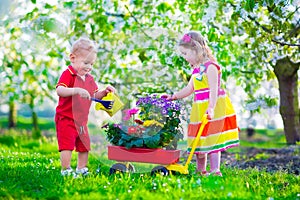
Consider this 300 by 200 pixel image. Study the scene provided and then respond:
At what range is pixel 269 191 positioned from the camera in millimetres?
4777

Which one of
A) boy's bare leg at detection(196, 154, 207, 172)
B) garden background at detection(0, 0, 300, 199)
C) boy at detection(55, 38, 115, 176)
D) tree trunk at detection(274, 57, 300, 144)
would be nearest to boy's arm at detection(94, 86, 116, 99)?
boy at detection(55, 38, 115, 176)

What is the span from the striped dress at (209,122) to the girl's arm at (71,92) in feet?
3.37

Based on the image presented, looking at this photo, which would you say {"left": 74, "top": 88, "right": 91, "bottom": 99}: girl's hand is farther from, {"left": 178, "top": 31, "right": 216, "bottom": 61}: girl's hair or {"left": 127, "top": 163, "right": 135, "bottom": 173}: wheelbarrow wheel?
{"left": 178, "top": 31, "right": 216, "bottom": 61}: girl's hair

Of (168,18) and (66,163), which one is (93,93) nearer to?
(66,163)

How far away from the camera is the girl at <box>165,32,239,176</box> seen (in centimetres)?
521

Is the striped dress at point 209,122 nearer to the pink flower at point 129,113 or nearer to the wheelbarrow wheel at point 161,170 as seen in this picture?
the wheelbarrow wheel at point 161,170

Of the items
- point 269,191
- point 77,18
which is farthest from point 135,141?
point 77,18

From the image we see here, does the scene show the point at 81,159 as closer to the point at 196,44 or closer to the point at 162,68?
the point at 196,44

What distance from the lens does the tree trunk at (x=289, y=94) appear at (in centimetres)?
983

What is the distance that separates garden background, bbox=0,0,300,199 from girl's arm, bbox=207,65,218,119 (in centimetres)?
51

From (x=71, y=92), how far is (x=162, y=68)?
2520 millimetres

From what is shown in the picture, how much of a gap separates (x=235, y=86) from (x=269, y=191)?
4.86 m

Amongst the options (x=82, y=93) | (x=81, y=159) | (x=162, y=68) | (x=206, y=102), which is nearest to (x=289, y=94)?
(x=162, y=68)

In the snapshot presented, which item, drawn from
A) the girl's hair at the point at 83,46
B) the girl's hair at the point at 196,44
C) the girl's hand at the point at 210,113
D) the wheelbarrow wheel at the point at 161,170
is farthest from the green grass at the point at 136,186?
the girl's hair at the point at 196,44
